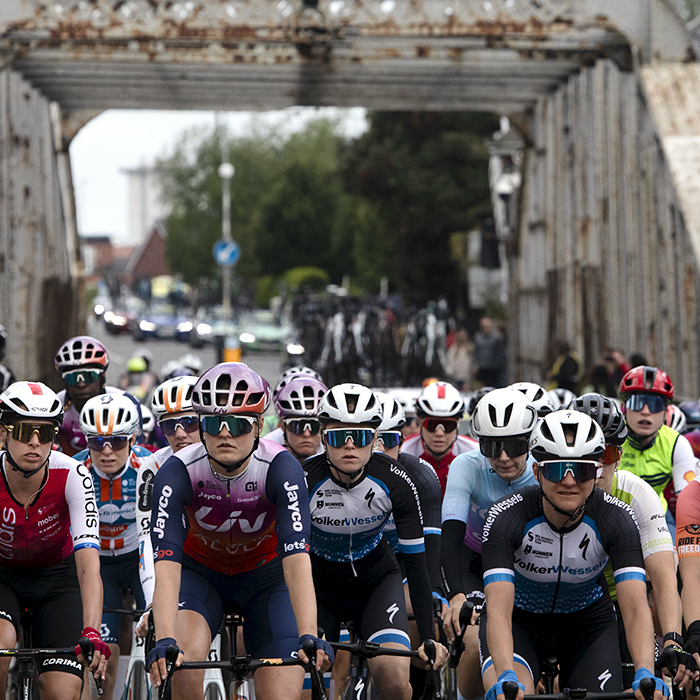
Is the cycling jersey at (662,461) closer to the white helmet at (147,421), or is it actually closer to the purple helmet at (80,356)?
the white helmet at (147,421)

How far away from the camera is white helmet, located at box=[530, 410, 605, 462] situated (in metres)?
5.25

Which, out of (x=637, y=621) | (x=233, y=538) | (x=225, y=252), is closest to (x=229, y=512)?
(x=233, y=538)

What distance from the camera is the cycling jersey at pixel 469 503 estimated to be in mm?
6672

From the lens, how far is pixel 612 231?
1697 cm

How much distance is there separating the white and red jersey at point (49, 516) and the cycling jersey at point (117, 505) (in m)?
1.56

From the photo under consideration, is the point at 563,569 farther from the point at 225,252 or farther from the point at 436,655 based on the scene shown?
the point at 225,252

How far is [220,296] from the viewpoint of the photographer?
78062 mm

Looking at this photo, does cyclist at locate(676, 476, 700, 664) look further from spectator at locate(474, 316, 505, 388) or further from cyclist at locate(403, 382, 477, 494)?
spectator at locate(474, 316, 505, 388)

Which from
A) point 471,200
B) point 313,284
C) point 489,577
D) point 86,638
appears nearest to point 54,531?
point 86,638

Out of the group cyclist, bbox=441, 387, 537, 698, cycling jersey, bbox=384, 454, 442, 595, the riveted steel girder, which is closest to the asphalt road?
the riveted steel girder

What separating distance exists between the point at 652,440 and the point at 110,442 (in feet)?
10.9

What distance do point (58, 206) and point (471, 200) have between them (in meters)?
24.2

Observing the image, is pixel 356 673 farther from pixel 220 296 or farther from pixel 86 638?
pixel 220 296

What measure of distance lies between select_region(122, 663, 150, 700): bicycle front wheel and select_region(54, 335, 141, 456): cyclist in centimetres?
218
